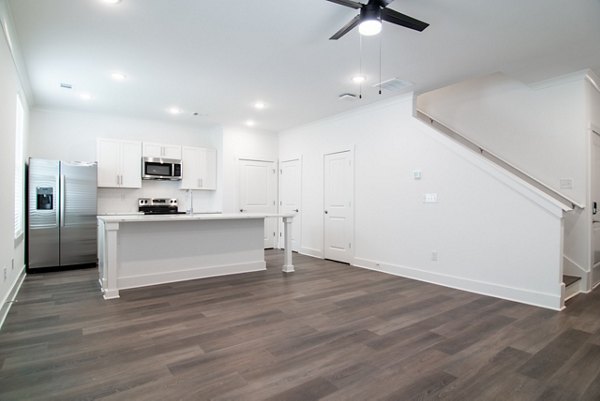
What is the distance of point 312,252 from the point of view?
674 centimetres

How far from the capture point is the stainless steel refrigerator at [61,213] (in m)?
5.17

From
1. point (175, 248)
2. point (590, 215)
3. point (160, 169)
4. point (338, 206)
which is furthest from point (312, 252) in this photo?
point (590, 215)

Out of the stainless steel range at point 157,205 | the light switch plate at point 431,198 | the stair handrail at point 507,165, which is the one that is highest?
the stair handrail at point 507,165

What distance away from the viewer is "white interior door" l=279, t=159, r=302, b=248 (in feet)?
23.3

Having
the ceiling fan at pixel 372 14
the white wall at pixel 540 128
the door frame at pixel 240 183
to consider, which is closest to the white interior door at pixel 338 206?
the door frame at pixel 240 183

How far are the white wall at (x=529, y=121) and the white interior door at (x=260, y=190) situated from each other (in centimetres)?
373

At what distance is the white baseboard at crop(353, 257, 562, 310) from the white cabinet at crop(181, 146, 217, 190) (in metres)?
3.89

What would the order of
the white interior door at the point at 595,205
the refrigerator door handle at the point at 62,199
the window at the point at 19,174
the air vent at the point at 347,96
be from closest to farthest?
1. the white interior door at the point at 595,205
2. the window at the point at 19,174
3. the air vent at the point at 347,96
4. the refrigerator door handle at the point at 62,199

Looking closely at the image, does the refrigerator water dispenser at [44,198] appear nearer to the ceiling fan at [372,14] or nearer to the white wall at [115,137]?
the white wall at [115,137]

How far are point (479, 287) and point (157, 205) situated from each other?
18.8ft

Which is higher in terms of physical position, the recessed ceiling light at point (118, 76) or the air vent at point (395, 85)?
the air vent at point (395, 85)

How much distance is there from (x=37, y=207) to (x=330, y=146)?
501 centimetres

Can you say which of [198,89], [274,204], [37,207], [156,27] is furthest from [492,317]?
[37,207]

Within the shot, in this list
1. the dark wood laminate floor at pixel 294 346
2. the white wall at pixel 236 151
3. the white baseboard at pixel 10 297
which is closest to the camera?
the dark wood laminate floor at pixel 294 346
